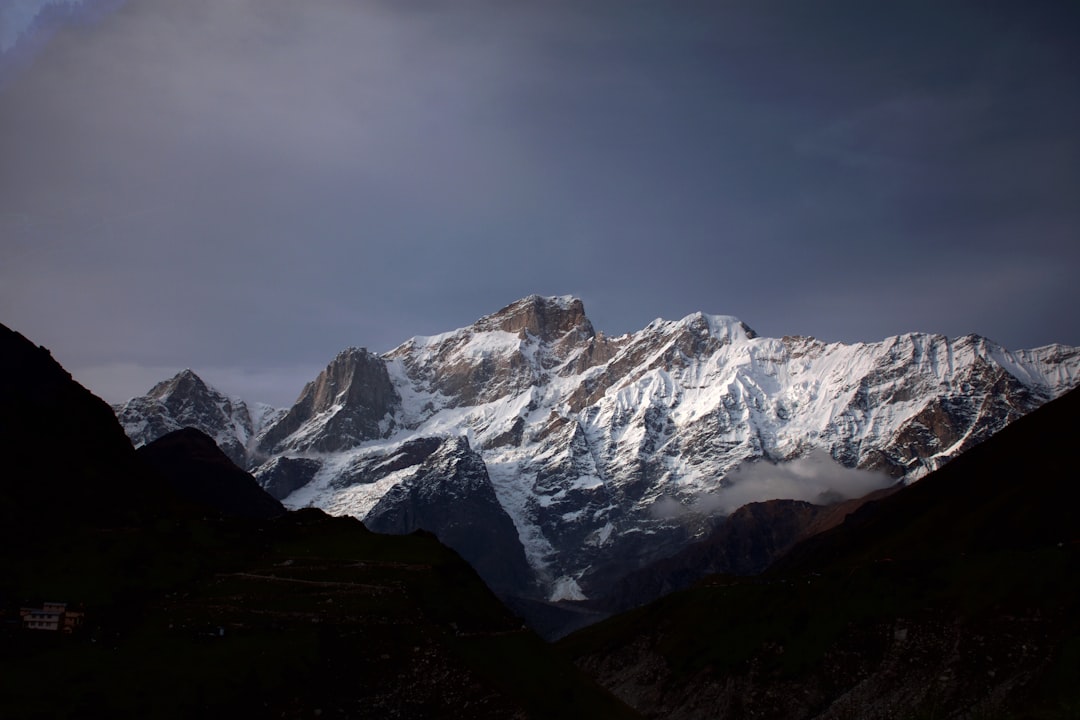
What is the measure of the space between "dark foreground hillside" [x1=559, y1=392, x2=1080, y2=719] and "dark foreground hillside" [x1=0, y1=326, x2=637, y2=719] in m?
37.1

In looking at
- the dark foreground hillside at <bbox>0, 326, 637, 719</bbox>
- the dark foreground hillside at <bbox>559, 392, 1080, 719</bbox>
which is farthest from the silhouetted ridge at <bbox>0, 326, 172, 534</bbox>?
the dark foreground hillside at <bbox>559, 392, 1080, 719</bbox>

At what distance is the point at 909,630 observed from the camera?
119 m

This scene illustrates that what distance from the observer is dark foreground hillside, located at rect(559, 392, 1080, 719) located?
346ft

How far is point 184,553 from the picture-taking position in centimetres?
9844

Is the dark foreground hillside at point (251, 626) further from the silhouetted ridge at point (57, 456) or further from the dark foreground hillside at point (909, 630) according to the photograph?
the dark foreground hillside at point (909, 630)

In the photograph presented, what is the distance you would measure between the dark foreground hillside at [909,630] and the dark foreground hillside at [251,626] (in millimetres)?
37076

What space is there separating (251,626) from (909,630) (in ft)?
259

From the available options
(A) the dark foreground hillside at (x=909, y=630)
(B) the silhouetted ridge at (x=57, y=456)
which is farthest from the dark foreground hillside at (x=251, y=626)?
(A) the dark foreground hillside at (x=909, y=630)

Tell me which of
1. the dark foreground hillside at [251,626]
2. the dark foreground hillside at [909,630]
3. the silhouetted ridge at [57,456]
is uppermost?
the silhouetted ridge at [57,456]

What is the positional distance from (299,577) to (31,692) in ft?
90.0

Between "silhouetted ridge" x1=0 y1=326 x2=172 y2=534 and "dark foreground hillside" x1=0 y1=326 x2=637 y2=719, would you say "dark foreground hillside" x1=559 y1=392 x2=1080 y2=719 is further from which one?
"silhouetted ridge" x1=0 y1=326 x2=172 y2=534

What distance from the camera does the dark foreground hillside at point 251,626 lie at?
73188mm

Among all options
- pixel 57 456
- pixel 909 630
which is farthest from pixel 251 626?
pixel 909 630

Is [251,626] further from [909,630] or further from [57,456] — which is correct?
[909,630]
